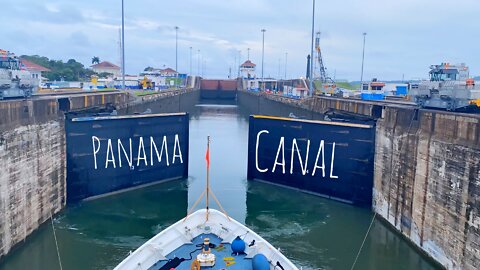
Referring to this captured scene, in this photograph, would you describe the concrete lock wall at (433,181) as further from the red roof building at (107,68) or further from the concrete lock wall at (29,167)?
the red roof building at (107,68)

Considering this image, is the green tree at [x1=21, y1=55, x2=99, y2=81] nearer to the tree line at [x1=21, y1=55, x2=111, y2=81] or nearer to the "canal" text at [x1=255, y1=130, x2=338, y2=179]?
the tree line at [x1=21, y1=55, x2=111, y2=81]

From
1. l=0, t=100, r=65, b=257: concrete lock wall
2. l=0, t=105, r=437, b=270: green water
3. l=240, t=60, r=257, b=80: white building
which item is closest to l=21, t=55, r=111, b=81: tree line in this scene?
l=240, t=60, r=257, b=80: white building

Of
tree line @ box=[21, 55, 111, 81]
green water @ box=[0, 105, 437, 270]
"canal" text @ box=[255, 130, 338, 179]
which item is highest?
tree line @ box=[21, 55, 111, 81]

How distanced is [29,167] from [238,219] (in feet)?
38.1

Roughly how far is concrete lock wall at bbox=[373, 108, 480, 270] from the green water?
129cm

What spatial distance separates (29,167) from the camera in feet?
68.8

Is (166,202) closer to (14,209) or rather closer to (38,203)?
(38,203)

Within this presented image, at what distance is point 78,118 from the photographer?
26500mm

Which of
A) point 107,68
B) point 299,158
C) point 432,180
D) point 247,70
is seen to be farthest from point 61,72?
point 432,180

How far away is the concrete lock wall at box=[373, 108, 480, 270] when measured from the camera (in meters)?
16.7

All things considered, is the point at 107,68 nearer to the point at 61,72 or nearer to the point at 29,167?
the point at 61,72

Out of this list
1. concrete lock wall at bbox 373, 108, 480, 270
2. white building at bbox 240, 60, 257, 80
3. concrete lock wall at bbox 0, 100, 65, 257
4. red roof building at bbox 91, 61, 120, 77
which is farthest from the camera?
white building at bbox 240, 60, 257, 80

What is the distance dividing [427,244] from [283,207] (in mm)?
9675

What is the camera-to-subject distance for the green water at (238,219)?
19734mm
